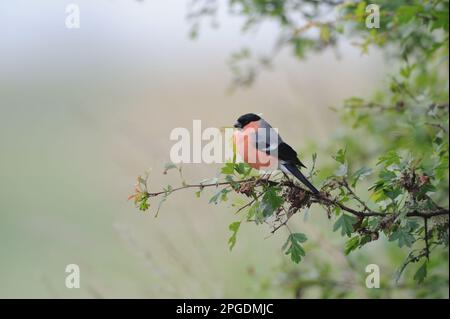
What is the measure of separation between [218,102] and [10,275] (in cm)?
349

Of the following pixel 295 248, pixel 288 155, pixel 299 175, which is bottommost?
A: pixel 295 248

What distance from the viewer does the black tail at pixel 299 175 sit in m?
2.32

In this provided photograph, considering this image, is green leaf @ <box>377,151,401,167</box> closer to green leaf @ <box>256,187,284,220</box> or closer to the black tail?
the black tail

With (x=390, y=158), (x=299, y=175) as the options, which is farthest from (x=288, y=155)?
(x=390, y=158)

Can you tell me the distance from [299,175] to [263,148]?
0.96ft

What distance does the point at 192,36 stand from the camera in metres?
4.64

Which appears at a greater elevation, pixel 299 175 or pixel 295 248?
pixel 299 175

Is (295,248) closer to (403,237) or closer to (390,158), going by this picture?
(403,237)

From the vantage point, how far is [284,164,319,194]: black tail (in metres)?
2.32

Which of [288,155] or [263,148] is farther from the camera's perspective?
[263,148]

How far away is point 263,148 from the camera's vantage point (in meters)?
2.69

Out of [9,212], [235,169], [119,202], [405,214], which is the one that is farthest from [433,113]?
[9,212]

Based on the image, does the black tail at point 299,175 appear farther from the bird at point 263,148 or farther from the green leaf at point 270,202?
the green leaf at point 270,202

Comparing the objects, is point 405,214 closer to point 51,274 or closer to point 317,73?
point 317,73
